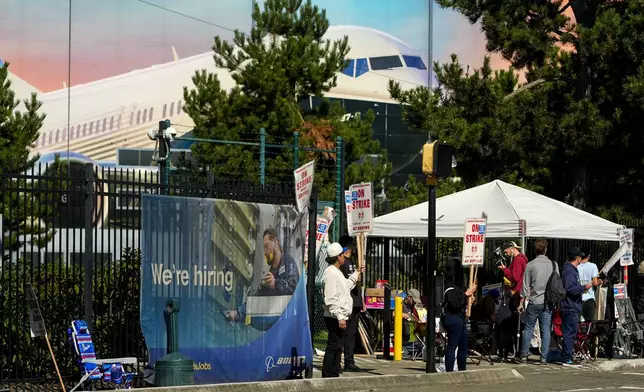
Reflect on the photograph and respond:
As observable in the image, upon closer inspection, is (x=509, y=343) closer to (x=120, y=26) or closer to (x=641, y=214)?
(x=641, y=214)

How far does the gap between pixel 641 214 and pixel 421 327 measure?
15.0 metres

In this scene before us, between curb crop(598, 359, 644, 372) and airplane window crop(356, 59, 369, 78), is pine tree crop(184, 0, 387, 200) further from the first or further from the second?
airplane window crop(356, 59, 369, 78)

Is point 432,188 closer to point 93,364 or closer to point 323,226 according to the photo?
point 323,226

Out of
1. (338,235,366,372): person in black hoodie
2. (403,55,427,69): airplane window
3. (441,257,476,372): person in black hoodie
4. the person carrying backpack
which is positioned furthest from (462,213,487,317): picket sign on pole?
(403,55,427,69): airplane window

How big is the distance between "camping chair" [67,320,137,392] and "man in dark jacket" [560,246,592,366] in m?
8.43

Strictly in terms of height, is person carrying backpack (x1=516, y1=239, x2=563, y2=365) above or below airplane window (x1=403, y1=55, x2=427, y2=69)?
below

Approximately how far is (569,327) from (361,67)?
3170cm

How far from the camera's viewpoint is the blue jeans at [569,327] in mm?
19766

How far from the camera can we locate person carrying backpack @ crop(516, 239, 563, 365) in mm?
19609

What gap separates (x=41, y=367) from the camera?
46.9 ft

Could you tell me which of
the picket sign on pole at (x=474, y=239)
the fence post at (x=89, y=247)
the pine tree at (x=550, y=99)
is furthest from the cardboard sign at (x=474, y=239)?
the pine tree at (x=550, y=99)

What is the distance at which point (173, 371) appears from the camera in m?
13.8

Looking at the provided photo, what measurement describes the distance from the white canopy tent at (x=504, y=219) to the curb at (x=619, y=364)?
93.2 inches

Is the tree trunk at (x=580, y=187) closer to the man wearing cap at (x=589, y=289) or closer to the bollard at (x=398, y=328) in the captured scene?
the man wearing cap at (x=589, y=289)
